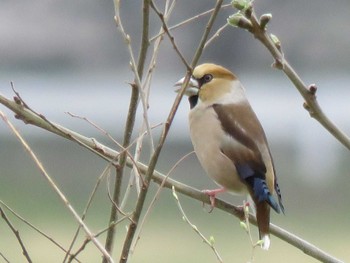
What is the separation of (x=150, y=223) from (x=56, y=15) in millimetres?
8395

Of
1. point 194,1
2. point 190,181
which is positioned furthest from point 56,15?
point 190,181

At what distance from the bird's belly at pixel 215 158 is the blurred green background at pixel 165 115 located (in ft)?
18.3

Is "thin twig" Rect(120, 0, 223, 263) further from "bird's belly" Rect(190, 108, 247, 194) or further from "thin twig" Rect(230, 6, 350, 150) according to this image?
"bird's belly" Rect(190, 108, 247, 194)

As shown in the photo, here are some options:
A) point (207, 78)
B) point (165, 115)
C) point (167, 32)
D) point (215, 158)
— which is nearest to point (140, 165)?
point (167, 32)

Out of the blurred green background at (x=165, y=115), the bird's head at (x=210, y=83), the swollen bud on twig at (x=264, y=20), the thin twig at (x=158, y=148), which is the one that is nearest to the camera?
the swollen bud on twig at (x=264, y=20)

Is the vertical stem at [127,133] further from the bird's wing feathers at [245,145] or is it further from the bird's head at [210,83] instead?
the bird's head at [210,83]

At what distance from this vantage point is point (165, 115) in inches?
579

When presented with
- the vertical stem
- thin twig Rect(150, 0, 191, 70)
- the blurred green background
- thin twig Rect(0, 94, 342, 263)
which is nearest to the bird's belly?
thin twig Rect(0, 94, 342, 263)

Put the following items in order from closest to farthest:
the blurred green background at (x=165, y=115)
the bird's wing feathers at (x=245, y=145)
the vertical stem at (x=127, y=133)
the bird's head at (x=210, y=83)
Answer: the vertical stem at (x=127, y=133)
the bird's wing feathers at (x=245, y=145)
the bird's head at (x=210, y=83)
the blurred green background at (x=165, y=115)

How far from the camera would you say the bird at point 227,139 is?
402cm

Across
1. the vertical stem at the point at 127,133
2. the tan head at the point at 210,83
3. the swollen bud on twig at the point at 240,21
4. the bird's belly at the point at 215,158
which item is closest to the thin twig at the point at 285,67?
the swollen bud on twig at the point at 240,21

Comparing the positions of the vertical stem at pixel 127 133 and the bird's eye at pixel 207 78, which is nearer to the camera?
the vertical stem at pixel 127 133

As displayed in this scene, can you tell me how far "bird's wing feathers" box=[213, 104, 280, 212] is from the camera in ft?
13.1

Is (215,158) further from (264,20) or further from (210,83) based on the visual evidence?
(264,20)
